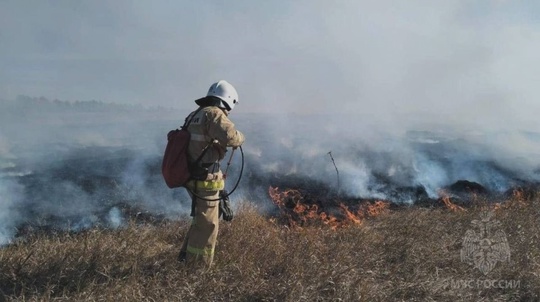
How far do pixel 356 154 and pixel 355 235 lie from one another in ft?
30.8

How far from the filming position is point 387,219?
7020 mm

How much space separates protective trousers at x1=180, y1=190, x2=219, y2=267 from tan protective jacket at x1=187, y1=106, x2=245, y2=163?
0.40 m

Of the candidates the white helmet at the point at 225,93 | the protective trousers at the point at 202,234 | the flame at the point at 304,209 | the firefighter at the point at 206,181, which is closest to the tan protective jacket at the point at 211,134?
the firefighter at the point at 206,181

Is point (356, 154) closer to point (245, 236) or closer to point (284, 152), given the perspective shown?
point (284, 152)

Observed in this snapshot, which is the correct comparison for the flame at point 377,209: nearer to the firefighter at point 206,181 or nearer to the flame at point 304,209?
the flame at point 304,209

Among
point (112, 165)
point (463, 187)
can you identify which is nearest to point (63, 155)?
point (112, 165)

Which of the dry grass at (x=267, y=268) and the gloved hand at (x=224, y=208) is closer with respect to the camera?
the dry grass at (x=267, y=268)

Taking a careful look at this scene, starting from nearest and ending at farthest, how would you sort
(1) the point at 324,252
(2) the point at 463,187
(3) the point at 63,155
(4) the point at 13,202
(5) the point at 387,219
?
(1) the point at 324,252 < (5) the point at 387,219 < (4) the point at 13,202 < (2) the point at 463,187 < (3) the point at 63,155

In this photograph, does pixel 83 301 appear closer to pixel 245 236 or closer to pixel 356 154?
pixel 245 236

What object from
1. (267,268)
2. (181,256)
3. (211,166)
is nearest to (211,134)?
(211,166)

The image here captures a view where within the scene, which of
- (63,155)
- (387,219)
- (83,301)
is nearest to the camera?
(83,301)

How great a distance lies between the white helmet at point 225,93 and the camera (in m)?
4.36

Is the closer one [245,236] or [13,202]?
[245,236]

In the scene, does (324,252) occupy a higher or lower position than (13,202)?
higher
